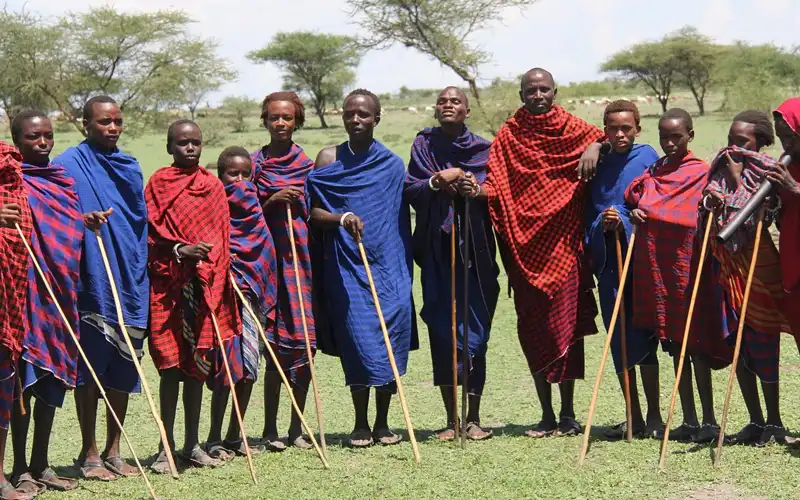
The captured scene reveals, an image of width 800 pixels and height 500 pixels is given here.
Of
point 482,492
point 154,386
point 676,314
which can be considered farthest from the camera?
point 154,386

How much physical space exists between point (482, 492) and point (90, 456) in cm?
222

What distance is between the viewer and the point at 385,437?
21.7 feet

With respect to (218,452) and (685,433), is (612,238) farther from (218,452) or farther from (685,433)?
(218,452)

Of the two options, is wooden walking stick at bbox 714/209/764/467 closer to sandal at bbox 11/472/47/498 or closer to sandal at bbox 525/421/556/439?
sandal at bbox 525/421/556/439

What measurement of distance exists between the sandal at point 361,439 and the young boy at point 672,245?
1767mm

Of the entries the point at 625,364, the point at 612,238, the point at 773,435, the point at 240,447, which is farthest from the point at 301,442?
the point at 773,435

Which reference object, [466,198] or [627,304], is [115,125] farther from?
[627,304]

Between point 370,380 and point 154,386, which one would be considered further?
point 154,386

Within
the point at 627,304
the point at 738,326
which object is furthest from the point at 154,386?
the point at 738,326

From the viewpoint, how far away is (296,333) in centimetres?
652

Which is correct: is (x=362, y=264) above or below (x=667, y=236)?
below

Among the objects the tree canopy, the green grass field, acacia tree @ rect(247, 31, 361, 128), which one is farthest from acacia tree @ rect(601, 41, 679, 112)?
the green grass field

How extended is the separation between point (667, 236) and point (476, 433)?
1.66 meters

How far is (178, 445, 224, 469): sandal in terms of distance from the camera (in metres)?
6.19
